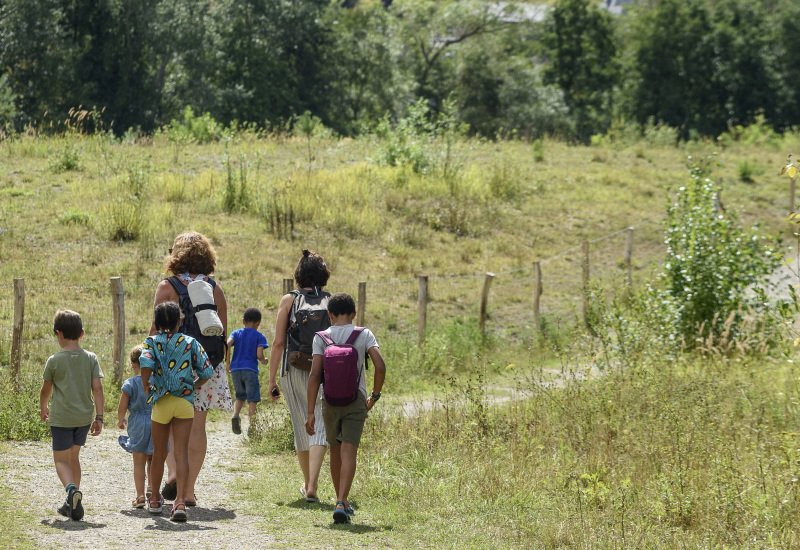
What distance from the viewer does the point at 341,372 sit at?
6.69 metres

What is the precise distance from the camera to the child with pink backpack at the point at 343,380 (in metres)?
6.70

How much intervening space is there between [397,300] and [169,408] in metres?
11.6

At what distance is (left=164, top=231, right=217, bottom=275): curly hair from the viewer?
6.92 m

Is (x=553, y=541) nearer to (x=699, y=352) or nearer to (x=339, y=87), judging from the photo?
(x=699, y=352)

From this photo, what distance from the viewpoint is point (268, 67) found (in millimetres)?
40531

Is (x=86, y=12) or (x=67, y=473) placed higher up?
(x=86, y=12)

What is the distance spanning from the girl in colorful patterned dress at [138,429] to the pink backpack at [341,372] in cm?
136

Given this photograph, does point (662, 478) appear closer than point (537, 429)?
Yes

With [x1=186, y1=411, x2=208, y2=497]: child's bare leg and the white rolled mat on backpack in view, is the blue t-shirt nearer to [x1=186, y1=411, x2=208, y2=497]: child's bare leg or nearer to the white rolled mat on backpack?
[x1=186, y1=411, x2=208, y2=497]: child's bare leg

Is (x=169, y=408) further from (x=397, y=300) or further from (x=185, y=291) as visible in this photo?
(x=397, y=300)

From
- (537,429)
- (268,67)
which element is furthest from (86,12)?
(537,429)

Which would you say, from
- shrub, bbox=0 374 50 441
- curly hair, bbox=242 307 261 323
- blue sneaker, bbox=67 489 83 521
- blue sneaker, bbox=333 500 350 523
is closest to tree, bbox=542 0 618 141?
curly hair, bbox=242 307 261 323

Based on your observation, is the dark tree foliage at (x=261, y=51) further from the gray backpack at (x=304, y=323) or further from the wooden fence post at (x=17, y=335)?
the gray backpack at (x=304, y=323)

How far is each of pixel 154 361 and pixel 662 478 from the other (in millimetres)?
3878
